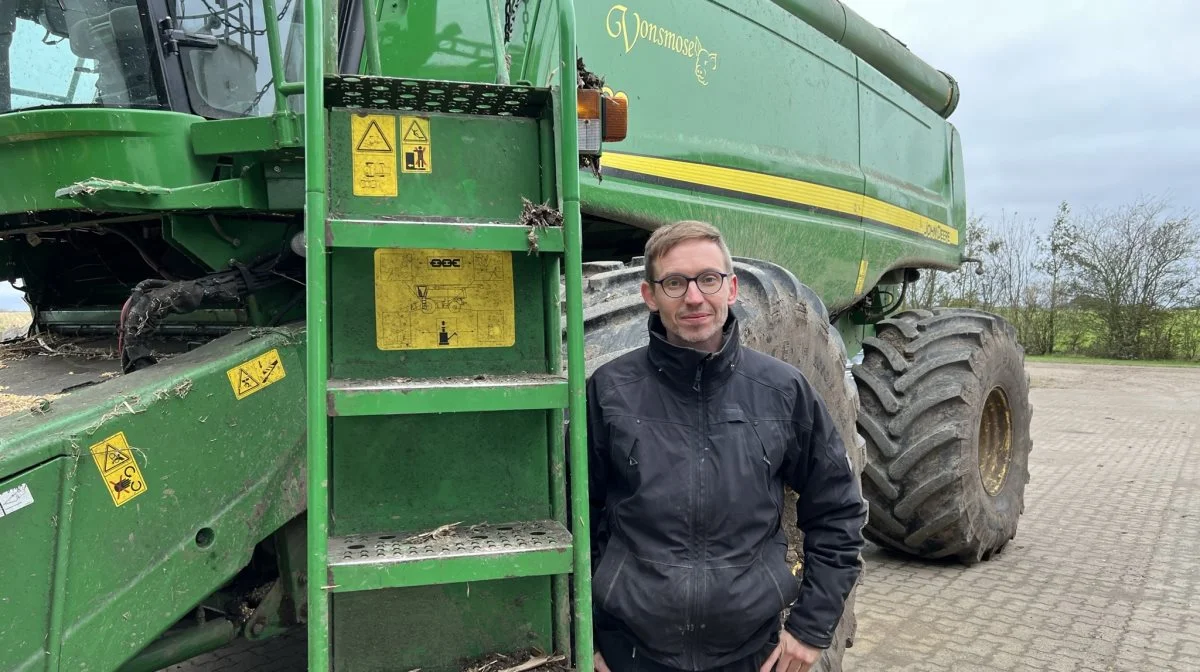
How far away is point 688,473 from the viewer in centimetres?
200

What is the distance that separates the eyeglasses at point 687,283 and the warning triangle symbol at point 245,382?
39.3 inches

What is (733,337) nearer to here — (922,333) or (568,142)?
(568,142)

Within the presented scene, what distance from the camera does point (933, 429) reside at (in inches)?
186

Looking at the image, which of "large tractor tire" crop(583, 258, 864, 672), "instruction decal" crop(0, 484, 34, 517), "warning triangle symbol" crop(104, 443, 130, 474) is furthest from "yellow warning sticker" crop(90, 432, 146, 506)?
"large tractor tire" crop(583, 258, 864, 672)

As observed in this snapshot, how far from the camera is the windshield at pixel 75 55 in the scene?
2.60 m

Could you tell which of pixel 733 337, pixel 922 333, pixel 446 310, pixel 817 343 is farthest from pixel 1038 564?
pixel 446 310

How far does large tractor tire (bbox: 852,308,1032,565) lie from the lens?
4750 millimetres

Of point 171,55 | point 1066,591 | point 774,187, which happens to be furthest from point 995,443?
point 171,55

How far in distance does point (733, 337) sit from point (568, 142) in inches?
23.5

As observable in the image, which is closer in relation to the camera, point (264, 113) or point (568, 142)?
point (568, 142)

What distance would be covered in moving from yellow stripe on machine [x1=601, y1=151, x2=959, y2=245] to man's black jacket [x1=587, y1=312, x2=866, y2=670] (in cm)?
106

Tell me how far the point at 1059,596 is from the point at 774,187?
2804 millimetres

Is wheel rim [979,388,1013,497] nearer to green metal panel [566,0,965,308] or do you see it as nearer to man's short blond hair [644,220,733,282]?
green metal panel [566,0,965,308]

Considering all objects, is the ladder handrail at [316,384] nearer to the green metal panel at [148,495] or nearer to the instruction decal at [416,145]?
the instruction decal at [416,145]
